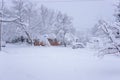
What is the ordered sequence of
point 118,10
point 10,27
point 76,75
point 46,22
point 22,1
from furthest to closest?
point 46,22
point 22,1
point 10,27
point 118,10
point 76,75

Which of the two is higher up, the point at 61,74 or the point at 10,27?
the point at 10,27

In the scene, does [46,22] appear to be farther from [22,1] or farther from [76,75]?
[76,75]

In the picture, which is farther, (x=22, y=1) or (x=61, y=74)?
(x=22, y=1)

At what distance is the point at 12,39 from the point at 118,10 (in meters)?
32.0

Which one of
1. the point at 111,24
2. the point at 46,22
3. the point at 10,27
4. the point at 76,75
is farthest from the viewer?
the point at 46,22

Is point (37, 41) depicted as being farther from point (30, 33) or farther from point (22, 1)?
point (22, 1)

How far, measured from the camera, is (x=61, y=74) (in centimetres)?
1012

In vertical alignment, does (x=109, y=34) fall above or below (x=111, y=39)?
above

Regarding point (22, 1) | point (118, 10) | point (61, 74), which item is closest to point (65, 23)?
point (22, 1)

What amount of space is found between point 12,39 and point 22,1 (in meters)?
7.77

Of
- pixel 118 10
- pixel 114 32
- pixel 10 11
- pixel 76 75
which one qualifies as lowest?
pixel 76 75

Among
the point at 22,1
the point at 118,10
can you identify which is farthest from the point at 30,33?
the point at 118,10

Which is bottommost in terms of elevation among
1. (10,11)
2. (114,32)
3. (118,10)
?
(114,32)

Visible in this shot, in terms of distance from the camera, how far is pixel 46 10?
57.5 meters
